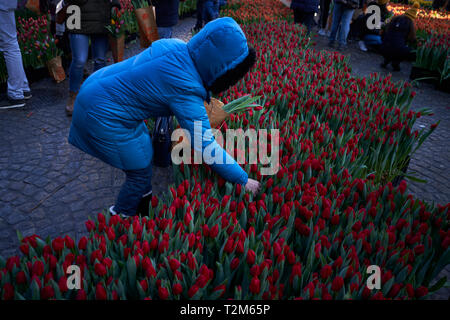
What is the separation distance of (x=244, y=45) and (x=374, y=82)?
2.85 metres

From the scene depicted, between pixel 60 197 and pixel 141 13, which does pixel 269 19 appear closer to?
pixel 141 13

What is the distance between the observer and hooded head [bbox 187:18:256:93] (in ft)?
6.12

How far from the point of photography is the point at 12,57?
4.50m

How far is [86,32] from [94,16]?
242 mm

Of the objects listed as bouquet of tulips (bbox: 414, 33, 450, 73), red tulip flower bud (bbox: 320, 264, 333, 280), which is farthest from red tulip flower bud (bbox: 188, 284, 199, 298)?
bouquet of tulips (bbox: 414, 33, 450, 73)

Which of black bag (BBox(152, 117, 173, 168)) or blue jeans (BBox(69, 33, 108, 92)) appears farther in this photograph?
blue jeans (BBox(69, 33, 108, 92))

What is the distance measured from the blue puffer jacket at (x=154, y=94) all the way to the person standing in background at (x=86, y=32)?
2.46m

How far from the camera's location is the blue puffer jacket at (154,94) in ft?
6.32

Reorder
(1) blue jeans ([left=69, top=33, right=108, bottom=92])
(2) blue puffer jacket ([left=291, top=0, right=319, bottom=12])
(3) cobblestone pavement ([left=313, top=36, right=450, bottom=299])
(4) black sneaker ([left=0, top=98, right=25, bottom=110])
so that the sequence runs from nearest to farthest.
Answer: (3) cobblestone pavement ([left=313, top=36, right=450, bottom=299]) → (1) blue jeans ([left=69, top=33, right=108, bottom=92]) → (4) black sneaker ([left=0, top=98, right=25, bottom=110]) → (2) blue puffer jacket ([left=291, top=0, right=319, bottom=12])

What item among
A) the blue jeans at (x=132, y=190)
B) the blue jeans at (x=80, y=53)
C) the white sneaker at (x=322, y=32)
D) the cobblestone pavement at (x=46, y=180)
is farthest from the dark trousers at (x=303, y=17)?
the blue jeans at (x=132, y=190)

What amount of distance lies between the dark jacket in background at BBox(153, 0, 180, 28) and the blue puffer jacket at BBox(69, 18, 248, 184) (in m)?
3.84

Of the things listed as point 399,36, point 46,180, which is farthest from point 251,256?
point 399,36

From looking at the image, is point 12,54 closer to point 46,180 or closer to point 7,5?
point 7,5

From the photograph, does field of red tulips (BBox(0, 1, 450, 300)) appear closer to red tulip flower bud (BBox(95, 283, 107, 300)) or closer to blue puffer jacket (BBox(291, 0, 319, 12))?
red tulip flower bud (BBox(95, 283, 107, 300))
